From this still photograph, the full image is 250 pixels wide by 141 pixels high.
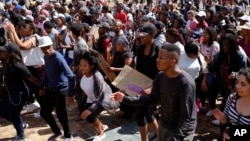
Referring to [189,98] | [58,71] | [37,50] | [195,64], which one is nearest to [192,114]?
[189,98]

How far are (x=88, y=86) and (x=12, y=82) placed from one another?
1321mm

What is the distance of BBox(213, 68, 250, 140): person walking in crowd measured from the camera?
361 cm

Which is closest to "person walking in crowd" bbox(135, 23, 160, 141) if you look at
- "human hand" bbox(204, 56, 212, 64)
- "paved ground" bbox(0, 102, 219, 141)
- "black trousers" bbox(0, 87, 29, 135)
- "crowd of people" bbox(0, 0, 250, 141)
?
"crowd of people" bbox(0, 0, 250, 141)

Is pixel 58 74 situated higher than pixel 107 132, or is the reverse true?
pixel 58 74

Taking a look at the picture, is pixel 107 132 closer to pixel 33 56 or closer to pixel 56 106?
pixel 56 106

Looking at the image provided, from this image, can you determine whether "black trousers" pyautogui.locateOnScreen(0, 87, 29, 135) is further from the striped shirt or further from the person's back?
the striped shirt

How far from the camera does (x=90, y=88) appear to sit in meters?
5.43

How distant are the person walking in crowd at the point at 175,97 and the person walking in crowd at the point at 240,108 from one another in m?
0.28

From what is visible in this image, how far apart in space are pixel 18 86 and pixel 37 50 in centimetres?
122

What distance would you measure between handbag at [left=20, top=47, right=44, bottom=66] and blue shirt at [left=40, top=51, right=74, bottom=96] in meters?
1.30

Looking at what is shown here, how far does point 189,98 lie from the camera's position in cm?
361

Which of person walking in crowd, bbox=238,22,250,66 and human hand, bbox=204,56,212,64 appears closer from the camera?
person walking in crowd, bbox=238,22,250,66

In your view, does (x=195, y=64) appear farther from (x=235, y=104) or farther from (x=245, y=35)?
(x=235, y=104)

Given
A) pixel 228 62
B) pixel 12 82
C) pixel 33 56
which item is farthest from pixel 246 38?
pixel 12 82
